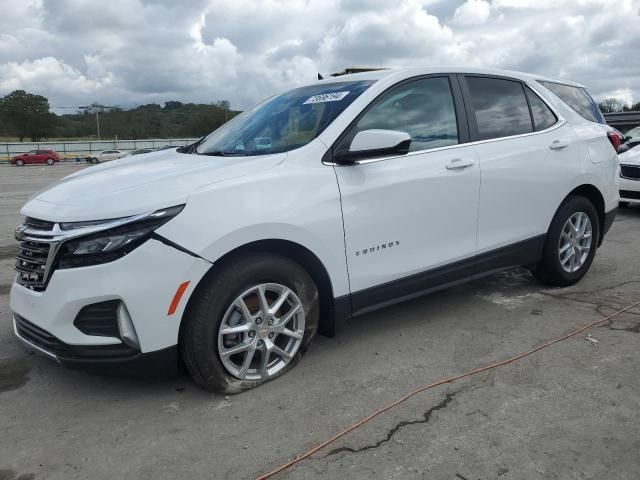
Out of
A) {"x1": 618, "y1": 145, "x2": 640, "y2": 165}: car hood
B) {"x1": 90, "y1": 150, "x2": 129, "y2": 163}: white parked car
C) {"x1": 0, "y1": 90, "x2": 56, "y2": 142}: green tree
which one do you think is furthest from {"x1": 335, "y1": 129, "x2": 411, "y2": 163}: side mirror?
{"x1": 0, "y1": 90, "x2": 56, "y2": 142}: green tree

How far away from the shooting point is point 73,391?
310cm

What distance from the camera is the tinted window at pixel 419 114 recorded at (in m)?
3.47

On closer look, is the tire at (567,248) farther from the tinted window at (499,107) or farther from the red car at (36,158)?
the red car at (36,158)

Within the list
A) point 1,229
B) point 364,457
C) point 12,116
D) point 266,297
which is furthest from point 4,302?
point 12,116

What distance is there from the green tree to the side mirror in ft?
295

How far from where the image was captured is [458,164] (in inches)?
146

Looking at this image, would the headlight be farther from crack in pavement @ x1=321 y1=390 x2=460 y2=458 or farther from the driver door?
crack in pavement @ x1=321 y1=390 x2=460 y2=458

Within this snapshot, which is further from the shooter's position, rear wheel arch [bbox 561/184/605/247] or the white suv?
rear wheel arch [bbox 561/184/605/247]

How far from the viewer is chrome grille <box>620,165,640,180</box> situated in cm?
872

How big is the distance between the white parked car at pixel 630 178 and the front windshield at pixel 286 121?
6935 mm

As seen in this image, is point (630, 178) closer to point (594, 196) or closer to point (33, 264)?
point (594, 196)

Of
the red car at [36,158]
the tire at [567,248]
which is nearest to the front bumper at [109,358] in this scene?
the tire at [567,248]

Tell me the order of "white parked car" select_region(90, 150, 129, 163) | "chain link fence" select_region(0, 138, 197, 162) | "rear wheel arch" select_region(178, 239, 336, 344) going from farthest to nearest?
1. "chain link fence" select_region(0, 138, 197, 162)
2. "white parked car" select_region(90, 150, 129, 163)
3. "rear wheel arch" select_region(178, 239, 336, 344)

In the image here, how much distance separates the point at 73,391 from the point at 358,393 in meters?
1.62
